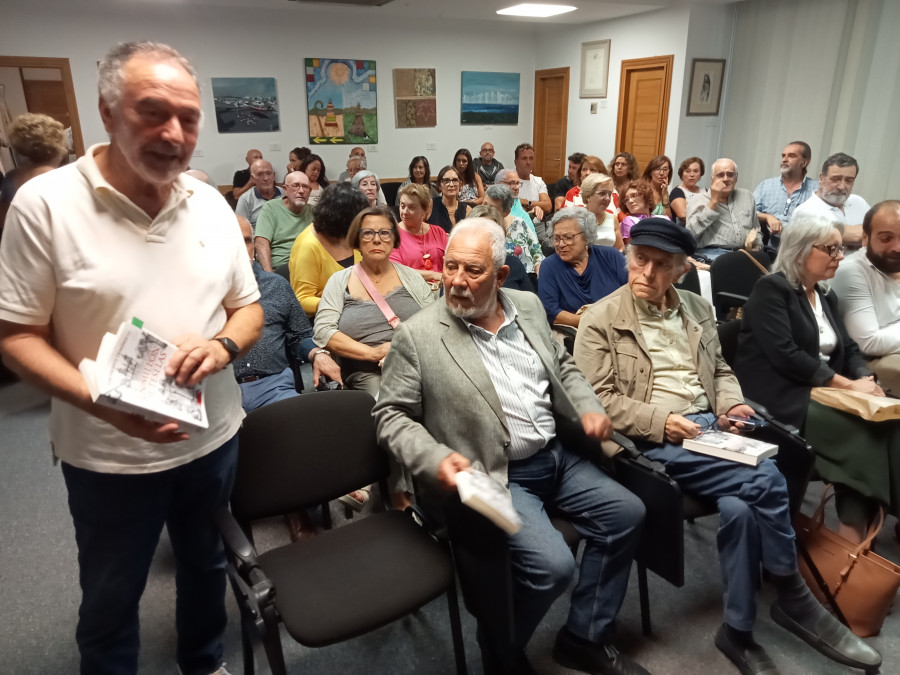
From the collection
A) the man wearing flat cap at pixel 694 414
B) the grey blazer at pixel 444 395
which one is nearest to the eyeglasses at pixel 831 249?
the man wearing flat cap at pixel 694 414

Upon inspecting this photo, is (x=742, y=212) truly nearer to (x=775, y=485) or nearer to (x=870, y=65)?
(x=870, y=65)

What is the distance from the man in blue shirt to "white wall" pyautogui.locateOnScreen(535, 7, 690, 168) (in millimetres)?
6272

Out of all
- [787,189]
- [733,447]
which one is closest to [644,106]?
[787,189]

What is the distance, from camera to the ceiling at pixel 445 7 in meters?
6.96

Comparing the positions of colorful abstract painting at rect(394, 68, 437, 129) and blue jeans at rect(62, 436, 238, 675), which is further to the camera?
colorful abstract painting at rect(394, 68, 437, 129)

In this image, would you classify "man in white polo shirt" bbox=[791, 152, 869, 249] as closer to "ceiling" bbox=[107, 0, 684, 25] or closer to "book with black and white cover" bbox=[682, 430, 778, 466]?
"book with black and white cover" bbox=[682, 430, 778, 466]

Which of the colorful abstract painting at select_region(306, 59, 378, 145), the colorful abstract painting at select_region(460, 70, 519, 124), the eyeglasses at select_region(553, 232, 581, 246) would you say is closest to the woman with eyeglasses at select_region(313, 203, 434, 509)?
the eyeglasses at select_region(553, 232, 581, 246)

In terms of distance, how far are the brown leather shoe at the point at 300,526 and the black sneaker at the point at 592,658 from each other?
1.07m

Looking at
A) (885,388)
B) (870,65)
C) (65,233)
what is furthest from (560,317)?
(870,65)

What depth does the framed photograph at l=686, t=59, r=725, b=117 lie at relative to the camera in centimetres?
714

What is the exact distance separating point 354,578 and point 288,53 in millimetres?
7964

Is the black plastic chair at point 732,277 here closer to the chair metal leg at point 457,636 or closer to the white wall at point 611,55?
the chair metal leg at point 457,636

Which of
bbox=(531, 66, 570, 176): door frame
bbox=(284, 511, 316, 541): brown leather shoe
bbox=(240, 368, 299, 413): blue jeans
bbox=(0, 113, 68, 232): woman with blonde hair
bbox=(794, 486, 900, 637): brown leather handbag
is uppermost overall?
bbox=(531, 66, 570, 176): door frame

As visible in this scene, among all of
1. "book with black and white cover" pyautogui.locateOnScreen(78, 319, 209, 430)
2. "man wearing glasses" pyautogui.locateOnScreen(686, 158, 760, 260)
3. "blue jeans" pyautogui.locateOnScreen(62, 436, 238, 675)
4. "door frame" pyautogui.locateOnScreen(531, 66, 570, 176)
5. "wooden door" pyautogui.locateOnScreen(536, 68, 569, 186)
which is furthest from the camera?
"wooden door" pyautogui.locateOnScreen(536, 68, 569, 186)
